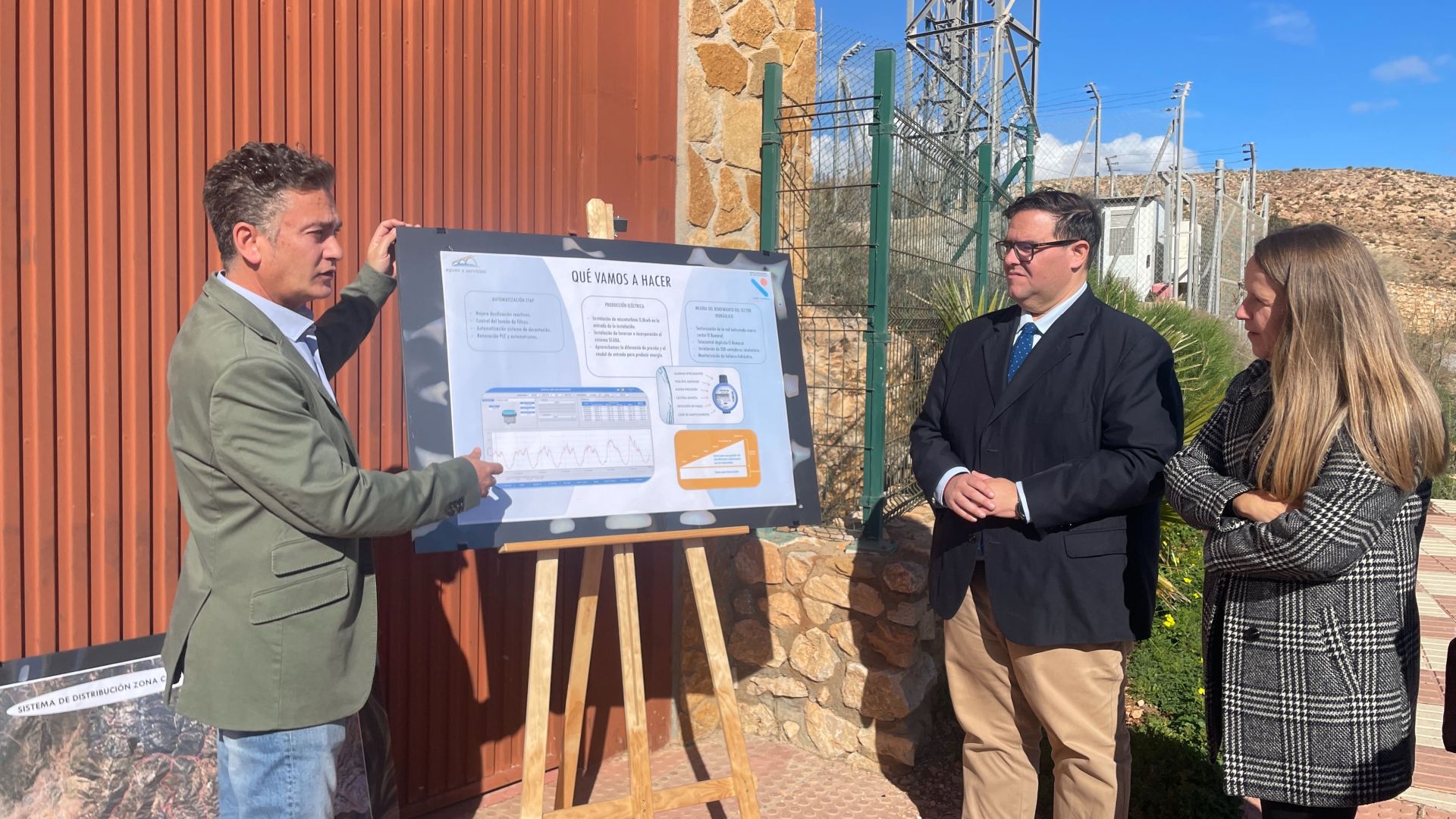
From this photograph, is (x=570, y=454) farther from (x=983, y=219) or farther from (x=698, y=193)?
(x=983, y=219)

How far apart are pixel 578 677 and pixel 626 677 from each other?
7.6 inches

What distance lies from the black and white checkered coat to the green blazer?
1.82 metres

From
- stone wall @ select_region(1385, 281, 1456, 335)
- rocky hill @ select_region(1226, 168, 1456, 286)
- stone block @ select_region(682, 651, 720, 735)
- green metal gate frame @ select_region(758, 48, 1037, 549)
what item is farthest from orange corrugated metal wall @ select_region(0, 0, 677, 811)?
rocky hill @ select_region(1226, 168, 1456, 286)

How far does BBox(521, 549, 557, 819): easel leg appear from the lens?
2607mm

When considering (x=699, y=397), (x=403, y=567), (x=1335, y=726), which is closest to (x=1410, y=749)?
(x=1335, y=726)

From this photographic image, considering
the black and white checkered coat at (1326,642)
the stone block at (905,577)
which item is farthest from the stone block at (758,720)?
the black and white checkered coat at (1326,642)

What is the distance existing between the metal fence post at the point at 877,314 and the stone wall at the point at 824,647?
21 centimetres

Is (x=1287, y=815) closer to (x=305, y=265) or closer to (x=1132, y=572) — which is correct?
(x=1132, y=572)

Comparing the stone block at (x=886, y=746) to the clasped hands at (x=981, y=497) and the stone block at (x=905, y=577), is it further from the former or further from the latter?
the clasped hands at (x=981, y=497)

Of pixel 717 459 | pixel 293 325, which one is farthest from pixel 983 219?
pixel 293 325

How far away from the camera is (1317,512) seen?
202 centimetres

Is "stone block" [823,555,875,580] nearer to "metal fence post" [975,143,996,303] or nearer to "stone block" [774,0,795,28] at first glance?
"stone block" [774,0,795,28]

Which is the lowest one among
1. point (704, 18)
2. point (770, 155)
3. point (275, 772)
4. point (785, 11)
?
point (275, 772)

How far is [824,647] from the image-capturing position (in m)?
3.99
